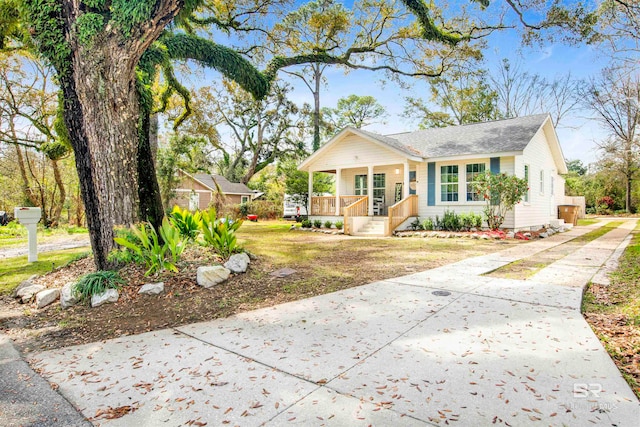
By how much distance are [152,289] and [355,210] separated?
10505 mm

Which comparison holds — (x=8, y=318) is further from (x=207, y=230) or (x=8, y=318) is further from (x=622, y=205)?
(x=622, y=205)

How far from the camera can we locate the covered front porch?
13664mm

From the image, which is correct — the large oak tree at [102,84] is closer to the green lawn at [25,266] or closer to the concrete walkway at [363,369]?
the green lawn at [25,266]

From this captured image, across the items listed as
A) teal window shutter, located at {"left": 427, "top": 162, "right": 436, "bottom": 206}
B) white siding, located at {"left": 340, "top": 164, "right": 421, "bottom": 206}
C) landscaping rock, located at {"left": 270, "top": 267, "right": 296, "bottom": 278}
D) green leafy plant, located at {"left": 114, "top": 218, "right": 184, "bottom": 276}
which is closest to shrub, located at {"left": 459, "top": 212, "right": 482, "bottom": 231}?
teal window shutter, located at {"left": 427, "top": 162, "right": 436, "bottom": 206}

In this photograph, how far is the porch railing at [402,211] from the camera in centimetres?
1302

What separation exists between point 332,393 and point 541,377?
1.42m

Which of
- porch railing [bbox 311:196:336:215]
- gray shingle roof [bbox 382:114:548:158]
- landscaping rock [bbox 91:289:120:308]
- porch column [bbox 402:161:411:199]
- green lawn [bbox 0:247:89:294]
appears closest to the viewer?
landscaping rock [bbox 91:289:120:308]

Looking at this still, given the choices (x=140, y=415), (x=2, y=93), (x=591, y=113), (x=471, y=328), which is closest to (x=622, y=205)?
(x=591, y=113)

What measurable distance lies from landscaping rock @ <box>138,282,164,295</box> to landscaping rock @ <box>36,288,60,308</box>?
3.60 ft

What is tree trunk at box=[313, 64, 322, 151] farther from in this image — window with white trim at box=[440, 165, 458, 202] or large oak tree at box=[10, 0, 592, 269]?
large oak tree at box=[10, 0, 592, 269]

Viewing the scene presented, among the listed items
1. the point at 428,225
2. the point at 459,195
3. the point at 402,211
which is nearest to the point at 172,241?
the point at 402,211

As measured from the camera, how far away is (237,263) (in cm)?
557

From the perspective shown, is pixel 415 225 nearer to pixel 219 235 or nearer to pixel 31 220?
pixel 219 235

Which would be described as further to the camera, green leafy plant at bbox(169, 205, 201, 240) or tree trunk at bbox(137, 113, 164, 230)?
green leafy plant at bbox(169, 205, 201, 240)
